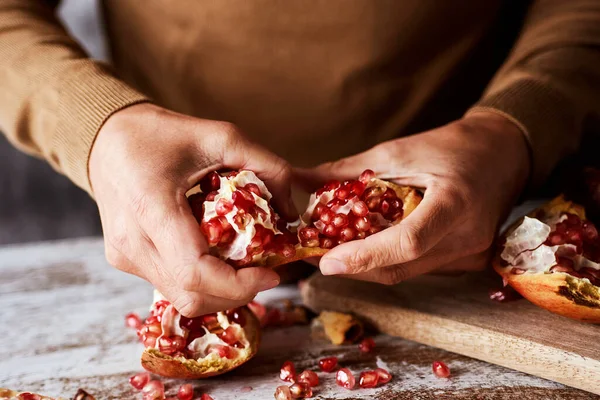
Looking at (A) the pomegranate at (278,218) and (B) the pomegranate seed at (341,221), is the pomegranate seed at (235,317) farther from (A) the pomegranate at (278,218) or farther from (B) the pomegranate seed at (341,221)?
(B) the pomegranate seed at (341,221)

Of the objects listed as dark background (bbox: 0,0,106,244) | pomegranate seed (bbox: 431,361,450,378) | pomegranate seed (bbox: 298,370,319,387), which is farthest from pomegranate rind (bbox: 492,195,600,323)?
dark background (bbox: 0,0,106,244)

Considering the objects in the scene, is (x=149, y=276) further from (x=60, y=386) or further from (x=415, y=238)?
(x=415, y=238)

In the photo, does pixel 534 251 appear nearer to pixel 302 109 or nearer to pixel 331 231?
pixel 331 231

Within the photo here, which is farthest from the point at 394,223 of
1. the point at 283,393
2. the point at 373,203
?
the point at 283,393

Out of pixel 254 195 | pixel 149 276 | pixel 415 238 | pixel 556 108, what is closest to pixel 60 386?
pixel 149 276

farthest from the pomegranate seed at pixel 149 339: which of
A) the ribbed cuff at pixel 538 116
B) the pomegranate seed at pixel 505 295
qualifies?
the ribbed cuff at pixel 538 116

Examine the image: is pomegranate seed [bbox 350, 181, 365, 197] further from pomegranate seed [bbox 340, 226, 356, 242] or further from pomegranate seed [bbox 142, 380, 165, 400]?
pomegranate seed [bbox 142, 380, 165, 400]
